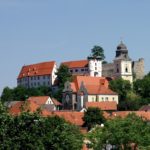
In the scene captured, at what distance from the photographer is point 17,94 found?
130m

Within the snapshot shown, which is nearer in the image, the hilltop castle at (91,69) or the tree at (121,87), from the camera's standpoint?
the tree at (121,87)

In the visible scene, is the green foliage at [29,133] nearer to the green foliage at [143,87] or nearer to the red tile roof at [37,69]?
the green foliage at [143,87]

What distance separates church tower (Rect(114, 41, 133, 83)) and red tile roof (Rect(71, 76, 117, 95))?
9.21 metres

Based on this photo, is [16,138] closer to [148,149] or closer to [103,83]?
[148,149]

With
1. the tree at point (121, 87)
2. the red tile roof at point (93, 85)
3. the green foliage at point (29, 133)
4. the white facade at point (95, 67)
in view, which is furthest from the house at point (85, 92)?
the green foliage at point (29, 133)

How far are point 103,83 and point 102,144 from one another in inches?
3124

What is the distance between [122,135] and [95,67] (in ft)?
317

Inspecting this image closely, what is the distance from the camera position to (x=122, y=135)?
131ft

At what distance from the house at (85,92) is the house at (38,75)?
16.6 metres

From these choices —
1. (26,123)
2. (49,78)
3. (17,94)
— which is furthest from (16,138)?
(49,78)

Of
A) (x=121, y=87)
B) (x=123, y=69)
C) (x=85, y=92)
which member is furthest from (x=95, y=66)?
(x=85, y=92)

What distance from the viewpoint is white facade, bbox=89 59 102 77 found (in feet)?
446

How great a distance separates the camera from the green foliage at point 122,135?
39.9m

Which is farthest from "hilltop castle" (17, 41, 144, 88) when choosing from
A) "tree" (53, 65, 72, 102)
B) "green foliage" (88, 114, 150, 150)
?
"green foliage" (88, 114, 150, 150)
